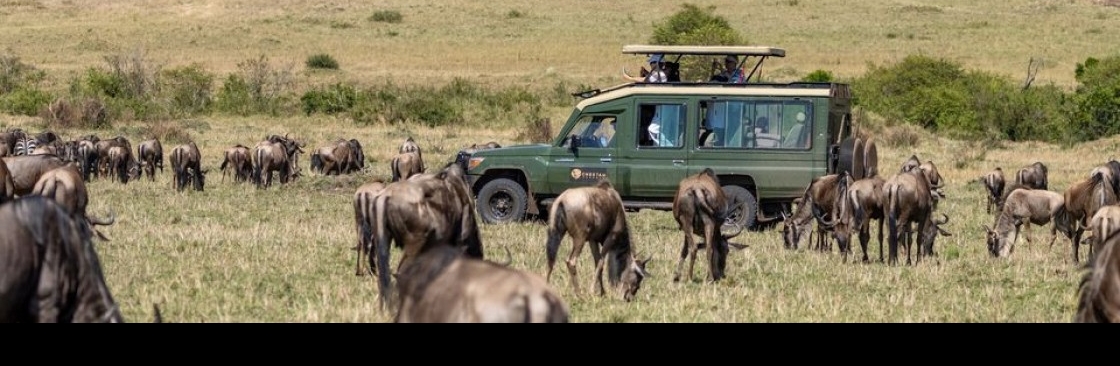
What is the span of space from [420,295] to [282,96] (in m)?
43.4

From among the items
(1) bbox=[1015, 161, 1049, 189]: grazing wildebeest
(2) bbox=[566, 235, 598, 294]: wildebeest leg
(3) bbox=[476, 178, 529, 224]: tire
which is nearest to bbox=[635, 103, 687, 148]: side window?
(3) bbox=[476, 178, 529, 224]: tire

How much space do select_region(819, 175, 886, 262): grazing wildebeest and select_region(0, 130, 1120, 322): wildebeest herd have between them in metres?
A: 0.01

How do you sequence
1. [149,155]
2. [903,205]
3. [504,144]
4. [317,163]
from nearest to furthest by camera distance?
1. [903,205]
2. [149,155]
3. [317,163]
4. [504,144]

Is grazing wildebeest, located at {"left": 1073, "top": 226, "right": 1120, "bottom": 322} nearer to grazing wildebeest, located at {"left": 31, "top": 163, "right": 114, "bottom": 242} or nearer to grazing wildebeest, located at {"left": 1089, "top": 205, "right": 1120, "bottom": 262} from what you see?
grazing wildebeest, located at {"left": 1089, "top": 205, "right": 1120, "bottom": 262}

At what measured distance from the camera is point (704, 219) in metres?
13.2

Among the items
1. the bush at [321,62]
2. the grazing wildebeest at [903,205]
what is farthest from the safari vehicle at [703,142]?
the bush at [321,62]

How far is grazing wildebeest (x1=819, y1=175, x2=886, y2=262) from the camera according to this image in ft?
51.1

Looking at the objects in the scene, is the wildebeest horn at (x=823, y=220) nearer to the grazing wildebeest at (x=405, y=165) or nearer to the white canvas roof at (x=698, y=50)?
the white canvas roof at (x=698, y=50)

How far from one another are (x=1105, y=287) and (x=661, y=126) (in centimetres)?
1250

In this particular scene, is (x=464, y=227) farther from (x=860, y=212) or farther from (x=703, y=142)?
(x=703, y=142)

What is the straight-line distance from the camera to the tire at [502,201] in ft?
65.3

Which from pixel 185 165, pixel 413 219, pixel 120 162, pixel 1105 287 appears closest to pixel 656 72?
pixel 185 165

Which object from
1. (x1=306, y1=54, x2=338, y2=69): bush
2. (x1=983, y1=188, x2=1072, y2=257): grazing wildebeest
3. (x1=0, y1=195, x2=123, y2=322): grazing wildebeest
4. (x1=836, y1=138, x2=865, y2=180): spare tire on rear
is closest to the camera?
(x1=0, y1=195, x2=123, y2=322): grazing wildebeest
